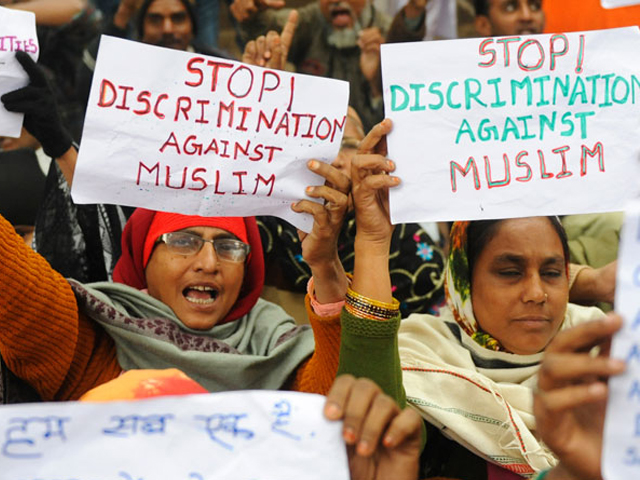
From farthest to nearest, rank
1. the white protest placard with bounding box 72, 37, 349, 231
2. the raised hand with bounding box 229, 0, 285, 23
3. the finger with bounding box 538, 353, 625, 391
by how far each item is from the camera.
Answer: the raised hand with bounding box 229, 0, 285, 23, the white protest placard with bounding box 72, 37, 349, 231, the finger with bounding box 538, 353, 625, 391

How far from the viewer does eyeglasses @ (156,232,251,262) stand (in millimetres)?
2525

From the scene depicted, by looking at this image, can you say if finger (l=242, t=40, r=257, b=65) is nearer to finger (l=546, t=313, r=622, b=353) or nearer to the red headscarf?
the red headscarf

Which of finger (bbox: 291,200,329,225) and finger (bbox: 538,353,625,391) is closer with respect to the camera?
finger (bbox: 538,353,625,391)

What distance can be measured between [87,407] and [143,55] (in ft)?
2.84

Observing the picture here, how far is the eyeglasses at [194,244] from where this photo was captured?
253 cm

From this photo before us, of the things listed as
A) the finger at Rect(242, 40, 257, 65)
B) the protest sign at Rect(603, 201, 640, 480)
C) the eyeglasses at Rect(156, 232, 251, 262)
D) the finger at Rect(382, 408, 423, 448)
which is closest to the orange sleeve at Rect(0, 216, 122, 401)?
the eyeglasses at Rect(156, 232, 251, 262)

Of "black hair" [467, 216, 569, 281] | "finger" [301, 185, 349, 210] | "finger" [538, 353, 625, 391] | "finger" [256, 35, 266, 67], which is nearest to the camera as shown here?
"finger" [538, 353, 625, 391]

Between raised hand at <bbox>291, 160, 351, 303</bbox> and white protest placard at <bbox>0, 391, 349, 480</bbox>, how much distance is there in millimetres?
722

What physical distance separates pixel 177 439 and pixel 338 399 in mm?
260

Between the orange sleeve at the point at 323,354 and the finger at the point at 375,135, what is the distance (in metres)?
0.42

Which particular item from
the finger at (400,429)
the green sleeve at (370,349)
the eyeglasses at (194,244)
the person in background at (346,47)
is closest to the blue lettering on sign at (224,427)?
the finger at (400,429)

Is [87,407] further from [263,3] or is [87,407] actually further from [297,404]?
[263,3]

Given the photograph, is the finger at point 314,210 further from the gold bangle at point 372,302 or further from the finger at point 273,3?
the finger at point 273,3

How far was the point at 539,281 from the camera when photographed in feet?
8.00
